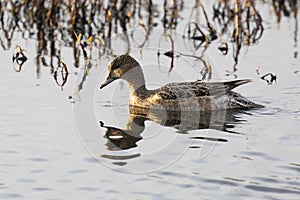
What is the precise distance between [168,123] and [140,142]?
89 cm

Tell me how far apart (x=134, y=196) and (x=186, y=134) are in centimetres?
213

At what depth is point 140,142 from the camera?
27.3 ft

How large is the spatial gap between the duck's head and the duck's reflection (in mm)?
475

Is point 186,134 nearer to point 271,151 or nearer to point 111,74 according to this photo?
point 271,151

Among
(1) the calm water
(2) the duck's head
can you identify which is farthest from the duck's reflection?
(2) the duck's head

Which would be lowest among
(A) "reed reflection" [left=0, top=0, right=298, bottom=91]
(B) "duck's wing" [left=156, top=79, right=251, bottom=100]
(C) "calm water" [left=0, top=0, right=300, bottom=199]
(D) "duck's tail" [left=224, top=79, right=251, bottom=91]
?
(C) "calm water" [left=0, top=0, right=300, bottom=199]

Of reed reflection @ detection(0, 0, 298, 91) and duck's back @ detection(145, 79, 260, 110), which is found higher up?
reed reflection @ detection(0, 0, 298, 91)

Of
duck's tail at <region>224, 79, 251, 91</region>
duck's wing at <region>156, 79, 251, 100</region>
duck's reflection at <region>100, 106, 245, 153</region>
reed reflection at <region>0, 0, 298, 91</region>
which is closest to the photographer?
duck's reflection at <region>100, 106, 245, 153</region>

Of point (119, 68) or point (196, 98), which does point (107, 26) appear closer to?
point (119, 68)

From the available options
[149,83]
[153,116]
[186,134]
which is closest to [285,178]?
[186,134]

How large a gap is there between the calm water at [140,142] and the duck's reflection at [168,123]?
0.03 metres

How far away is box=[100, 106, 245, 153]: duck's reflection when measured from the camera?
8.38m

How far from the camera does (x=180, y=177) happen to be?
6.95 m

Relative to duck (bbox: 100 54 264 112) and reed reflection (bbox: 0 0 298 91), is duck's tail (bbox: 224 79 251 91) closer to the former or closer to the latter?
duck (bbox: 100 54 264 112)
